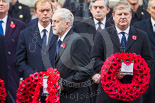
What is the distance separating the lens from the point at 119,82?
695 centimetres

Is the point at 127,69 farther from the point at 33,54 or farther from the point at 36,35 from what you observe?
the point at 36,35

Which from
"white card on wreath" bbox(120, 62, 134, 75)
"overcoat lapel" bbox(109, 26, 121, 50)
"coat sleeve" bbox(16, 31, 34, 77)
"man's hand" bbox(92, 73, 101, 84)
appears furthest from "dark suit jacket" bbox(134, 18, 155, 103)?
"coat sleeve" bbox(16, 31, 34, 77)

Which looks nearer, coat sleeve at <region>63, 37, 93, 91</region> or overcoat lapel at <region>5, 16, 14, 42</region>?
coat sleeve at <region>63, 37, 93, 91</region>

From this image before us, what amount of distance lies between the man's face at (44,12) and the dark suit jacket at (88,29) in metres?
0.67

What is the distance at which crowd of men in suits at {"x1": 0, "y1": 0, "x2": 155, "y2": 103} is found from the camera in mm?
6938

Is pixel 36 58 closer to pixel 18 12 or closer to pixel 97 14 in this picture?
pixel 97 14

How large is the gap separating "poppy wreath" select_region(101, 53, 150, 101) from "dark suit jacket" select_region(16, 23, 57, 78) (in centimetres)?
144

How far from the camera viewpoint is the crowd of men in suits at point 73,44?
22.8 feet

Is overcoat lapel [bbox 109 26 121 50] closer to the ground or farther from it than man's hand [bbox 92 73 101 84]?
farther from it

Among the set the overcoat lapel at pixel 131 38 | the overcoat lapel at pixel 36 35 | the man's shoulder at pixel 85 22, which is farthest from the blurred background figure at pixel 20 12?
the overcoat lapel at pixel 131 38

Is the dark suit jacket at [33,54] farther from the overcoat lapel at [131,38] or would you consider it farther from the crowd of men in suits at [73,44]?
the overcoat lapel at [131,38]

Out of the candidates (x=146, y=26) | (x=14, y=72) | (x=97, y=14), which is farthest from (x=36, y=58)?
(x=146, y=26)

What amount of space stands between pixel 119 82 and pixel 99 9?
2179mm

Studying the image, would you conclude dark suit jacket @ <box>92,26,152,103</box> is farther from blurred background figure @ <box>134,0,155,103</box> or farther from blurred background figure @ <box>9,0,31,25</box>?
blurred background figure @ <box>9,0,31,25</box>
